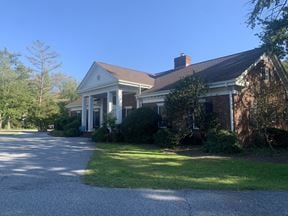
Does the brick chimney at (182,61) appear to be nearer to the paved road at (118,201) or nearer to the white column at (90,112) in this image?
the white column at (90,112)

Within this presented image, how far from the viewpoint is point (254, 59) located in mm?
17578

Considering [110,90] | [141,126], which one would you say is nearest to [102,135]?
[141,126]

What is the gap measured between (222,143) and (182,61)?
14.7 metres

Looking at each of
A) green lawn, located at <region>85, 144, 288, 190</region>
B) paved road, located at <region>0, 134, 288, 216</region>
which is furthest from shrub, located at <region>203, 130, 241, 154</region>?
paved road, located at <region>0, 134, 288, 216</region>

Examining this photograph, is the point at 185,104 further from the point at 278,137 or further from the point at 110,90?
the point at 110,90

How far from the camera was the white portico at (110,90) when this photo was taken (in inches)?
858

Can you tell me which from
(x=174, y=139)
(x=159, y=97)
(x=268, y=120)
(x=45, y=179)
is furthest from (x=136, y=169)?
(x=159, y=97)

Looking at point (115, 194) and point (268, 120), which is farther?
point (268, 120)

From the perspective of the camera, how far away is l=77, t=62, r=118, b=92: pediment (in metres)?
22.8

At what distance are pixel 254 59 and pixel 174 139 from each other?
7294 mm

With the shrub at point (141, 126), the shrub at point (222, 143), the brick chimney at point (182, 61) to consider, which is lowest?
the shrub at point (222, 143)

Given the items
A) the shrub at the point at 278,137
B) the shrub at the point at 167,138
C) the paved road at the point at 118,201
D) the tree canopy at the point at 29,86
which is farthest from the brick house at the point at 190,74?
the tree canopy at the point at 29,86

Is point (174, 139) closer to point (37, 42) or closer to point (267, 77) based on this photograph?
point (267, 77)

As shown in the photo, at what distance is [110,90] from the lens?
22.5m
